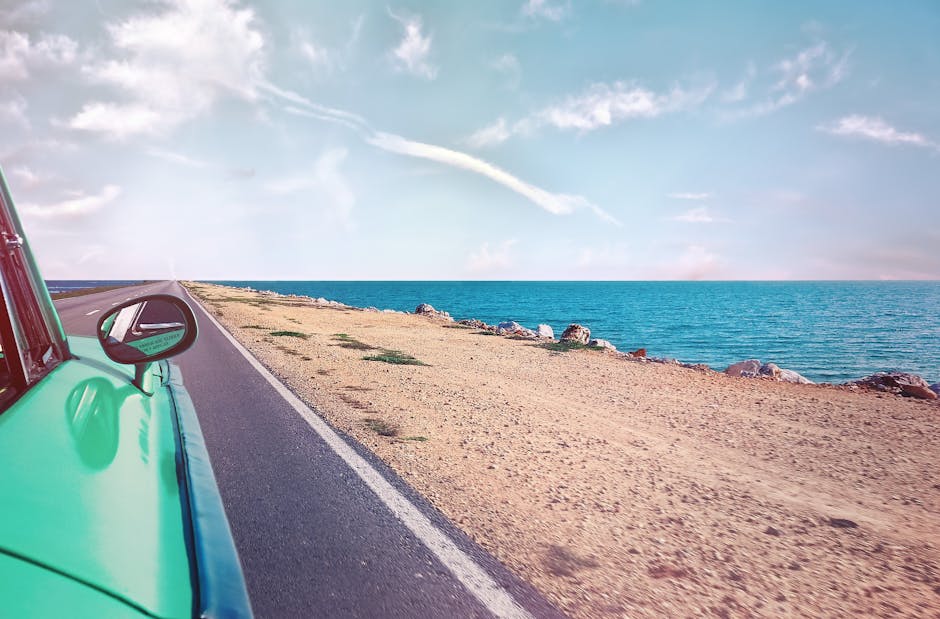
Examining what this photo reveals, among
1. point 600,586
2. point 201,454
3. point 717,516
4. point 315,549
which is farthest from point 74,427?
point 717,516

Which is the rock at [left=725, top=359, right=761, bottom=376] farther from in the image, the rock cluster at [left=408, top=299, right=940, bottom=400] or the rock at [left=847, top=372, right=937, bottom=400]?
the rock at [left=847, top=372, right=937, bottom=400]

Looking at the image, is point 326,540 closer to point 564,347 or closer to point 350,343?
point 350,343

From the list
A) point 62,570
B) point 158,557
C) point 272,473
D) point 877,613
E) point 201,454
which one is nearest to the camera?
point 62,570

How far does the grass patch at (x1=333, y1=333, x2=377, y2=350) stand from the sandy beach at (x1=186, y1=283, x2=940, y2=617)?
4.20 m

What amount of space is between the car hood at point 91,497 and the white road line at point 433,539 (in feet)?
5.73

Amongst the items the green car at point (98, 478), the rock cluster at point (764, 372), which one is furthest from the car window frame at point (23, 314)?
the rock cluster at point (764, 372)

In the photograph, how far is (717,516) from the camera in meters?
3.97

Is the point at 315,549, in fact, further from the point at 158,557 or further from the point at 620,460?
the point at 620,460

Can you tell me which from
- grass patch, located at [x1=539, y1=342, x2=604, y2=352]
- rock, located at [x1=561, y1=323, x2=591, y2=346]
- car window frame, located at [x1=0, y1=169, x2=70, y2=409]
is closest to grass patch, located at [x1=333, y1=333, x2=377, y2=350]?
grass patch, located at [x1=539, y1=342, x2=604, y2=352]

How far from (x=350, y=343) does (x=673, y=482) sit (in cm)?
1166

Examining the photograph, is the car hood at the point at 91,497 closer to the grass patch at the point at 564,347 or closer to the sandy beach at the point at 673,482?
the sandy beach at the point at 673,482

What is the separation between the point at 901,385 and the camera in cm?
968

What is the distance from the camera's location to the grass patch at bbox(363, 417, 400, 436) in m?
5.87

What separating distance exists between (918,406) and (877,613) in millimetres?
7403
